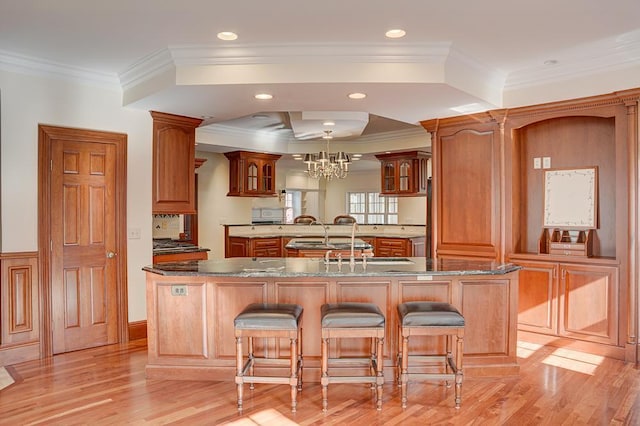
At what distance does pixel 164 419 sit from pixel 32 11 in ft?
9.40

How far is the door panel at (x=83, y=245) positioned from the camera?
14.6 ft

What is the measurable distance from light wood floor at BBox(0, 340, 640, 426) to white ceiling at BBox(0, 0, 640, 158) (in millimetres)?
2397

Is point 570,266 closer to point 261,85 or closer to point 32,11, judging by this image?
point 261,85

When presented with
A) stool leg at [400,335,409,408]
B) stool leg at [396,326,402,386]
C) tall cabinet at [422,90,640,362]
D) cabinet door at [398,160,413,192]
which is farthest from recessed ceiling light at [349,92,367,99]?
cabinet door at [398,160,413,192]

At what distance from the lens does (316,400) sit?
3.32 meters

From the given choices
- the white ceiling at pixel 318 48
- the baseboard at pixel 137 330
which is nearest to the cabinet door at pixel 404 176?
the white ceiling at pixel 318 48

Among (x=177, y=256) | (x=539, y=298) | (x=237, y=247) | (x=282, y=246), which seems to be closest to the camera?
(x=539, y=298)

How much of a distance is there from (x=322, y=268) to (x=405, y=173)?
5988 millimetres

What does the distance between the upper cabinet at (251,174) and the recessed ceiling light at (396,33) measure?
5412 mm

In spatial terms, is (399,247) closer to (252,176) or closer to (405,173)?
(405,173)

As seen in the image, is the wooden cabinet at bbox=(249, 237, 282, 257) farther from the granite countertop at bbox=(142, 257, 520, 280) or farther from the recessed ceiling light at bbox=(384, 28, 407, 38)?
the recessed ceiling light at bbox=(384, 28, 407, 38)

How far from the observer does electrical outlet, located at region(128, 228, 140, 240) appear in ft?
16.0

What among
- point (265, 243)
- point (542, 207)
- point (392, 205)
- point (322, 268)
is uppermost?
point (392, 205)

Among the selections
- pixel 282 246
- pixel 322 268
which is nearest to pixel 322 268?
pixel 322 268
